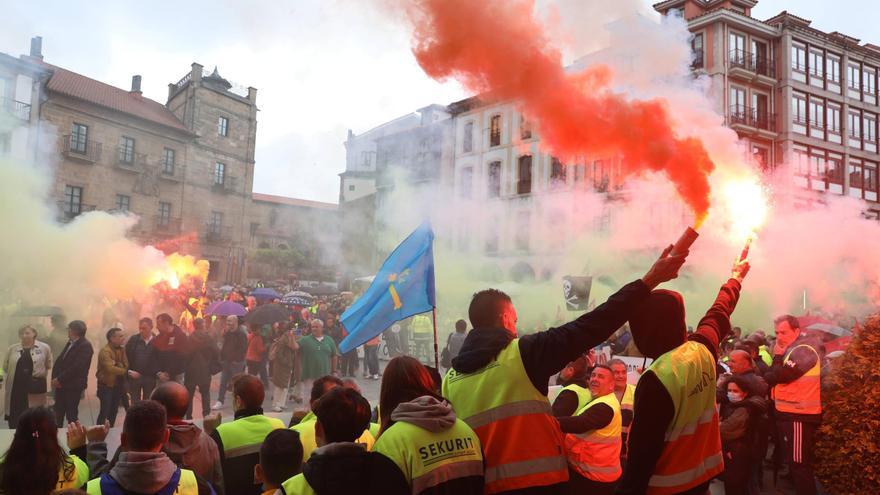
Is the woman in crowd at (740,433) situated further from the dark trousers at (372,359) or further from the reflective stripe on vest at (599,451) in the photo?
the dark trousers at (372,359)

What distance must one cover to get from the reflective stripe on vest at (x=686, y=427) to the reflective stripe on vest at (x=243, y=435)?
87.0 inches

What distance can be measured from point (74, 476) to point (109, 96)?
37.2 metres

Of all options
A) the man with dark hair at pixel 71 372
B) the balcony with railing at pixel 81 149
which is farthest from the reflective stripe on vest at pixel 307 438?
the balcony with railing at pixel 81 149

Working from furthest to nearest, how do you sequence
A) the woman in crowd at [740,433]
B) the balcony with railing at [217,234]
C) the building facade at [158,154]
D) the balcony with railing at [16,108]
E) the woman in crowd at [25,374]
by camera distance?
the balcony with railing at [217,234] < the building facade at [158,154] < the balcony with railing at [16,108] < the woman in crowd at [25,374] < the woman in crowd at [740,433]

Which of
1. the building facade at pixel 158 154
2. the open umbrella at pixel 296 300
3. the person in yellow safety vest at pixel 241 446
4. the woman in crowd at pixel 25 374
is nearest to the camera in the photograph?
the person in yellow safety vest at pixel 241 446

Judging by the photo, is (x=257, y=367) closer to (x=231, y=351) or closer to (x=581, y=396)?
(x=231, y=351)

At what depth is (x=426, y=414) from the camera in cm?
257

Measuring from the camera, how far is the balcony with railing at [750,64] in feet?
79.3

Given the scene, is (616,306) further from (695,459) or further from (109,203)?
(109,203)

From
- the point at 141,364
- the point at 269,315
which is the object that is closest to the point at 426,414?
the point at 141,364

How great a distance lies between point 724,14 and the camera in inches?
829

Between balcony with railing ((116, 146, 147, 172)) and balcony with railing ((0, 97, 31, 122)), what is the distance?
751 cm

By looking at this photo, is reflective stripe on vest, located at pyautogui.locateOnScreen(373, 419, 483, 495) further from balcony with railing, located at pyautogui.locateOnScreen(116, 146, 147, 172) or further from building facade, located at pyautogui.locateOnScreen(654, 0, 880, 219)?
balcony with railing, located at pyautogui.locateOnScreen(116, 146, 147, 172)

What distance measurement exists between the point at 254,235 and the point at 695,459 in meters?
41.8
